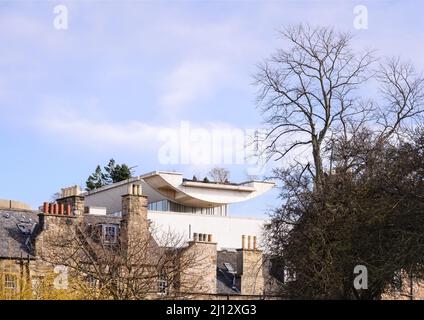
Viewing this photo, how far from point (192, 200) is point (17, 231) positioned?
37812 millimetres

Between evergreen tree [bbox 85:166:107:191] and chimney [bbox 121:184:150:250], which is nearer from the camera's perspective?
chimney [bbox 121:184:150:250]

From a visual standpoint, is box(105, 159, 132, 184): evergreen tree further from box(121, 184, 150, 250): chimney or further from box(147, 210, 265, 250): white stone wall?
box(121, 184, 150, 250): chimney

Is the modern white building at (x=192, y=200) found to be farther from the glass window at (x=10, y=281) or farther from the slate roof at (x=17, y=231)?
the glass window at (x=10, y=281)

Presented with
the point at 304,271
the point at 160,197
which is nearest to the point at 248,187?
the point at 160,197

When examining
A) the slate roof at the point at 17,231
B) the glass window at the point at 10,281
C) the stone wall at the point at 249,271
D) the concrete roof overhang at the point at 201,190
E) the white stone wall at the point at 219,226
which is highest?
the concrete roof overhang at the point at 201,190

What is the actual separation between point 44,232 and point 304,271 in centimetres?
1949

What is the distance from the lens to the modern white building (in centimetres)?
8306

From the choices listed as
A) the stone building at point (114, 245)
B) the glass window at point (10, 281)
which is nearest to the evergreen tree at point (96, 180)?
the stone building at point (114, 245)

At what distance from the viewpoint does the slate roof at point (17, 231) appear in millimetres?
51000

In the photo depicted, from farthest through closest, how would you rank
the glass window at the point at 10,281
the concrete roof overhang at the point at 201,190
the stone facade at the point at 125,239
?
the concrete roof overhang at the point at 201,190, the stone facade at the point at 125,239, the glass window at the point at 10,281

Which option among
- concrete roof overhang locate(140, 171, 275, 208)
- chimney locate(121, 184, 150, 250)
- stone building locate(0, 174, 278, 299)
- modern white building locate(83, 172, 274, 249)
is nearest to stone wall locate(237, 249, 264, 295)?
stone building locate(0, 174, 278, 299)

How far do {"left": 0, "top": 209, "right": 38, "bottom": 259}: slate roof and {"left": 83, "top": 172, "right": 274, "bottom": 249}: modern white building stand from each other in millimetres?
26192

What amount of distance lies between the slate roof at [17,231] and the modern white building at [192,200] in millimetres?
26192
